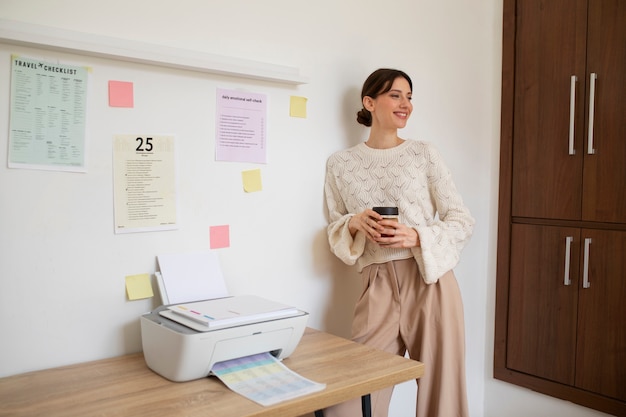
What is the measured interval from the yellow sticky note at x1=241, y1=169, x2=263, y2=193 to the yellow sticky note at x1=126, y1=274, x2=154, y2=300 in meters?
0.44

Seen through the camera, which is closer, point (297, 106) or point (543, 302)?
point (297, 106)

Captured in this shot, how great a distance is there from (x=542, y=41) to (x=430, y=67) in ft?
1.69

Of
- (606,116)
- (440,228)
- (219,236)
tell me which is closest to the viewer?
(219,236)

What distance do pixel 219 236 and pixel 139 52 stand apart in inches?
23.9

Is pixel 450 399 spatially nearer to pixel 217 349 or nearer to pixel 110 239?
pixel 217 349

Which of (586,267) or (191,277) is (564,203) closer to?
(586,267)

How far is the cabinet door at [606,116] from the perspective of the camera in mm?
2193

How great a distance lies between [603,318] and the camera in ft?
7.44

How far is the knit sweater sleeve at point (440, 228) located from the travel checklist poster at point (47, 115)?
3.61ft

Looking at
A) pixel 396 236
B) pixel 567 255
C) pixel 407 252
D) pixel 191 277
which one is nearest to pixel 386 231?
pixel 396 236

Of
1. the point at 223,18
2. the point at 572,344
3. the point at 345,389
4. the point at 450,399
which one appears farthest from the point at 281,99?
the point at 572,344

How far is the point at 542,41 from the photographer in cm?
246

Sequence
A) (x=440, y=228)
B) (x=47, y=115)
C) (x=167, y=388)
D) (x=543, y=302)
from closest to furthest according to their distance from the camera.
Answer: (x=167, y=388) → (x=47, y=115) → (x=440, y=228) → (x=543, y=302)

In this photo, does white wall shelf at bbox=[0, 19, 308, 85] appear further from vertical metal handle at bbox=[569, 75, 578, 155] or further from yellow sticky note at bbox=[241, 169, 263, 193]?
vertical metal handle at bbox=[569, 75, 578, 155]
